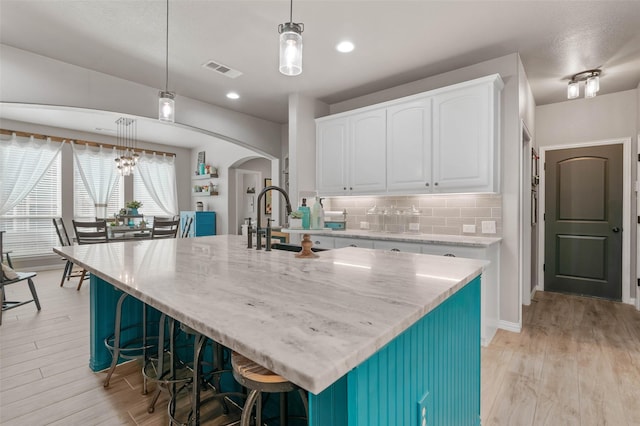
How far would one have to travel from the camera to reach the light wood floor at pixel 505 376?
180cm

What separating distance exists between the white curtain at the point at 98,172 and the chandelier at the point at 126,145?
0.28m

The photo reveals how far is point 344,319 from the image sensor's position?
32.0 inches

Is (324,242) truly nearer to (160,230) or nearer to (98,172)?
(160,230)

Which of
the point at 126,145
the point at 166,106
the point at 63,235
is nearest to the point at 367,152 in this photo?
the point at 166,106

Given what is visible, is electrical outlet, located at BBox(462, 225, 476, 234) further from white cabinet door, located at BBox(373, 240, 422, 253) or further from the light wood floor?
the light wood floor

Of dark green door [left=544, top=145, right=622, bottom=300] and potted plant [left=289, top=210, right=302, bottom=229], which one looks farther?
dark green door [left=544, top=145, right=622, bottom=300]

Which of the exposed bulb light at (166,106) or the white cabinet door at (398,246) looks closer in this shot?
the exposed bulb light at (166,106)

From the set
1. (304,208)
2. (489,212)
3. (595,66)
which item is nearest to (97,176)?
(304,208)

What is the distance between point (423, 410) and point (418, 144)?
2.75 metres

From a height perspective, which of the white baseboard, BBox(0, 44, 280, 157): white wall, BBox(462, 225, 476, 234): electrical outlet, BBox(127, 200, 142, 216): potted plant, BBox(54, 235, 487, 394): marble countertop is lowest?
the white baseboard

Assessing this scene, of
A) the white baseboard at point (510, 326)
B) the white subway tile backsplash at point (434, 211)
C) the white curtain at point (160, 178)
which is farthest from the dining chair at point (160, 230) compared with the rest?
the white baseboard at point (510, 326)

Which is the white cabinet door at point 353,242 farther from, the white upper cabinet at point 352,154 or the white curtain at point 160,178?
the white curtain at point 160,178

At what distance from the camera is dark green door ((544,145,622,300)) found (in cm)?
394

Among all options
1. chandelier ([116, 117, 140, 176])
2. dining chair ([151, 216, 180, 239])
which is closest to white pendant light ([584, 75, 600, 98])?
dining chair ([151, 216, 180, 239])
